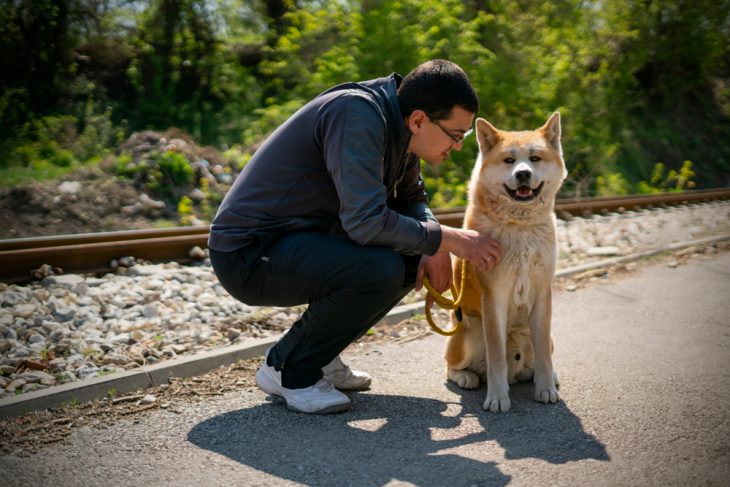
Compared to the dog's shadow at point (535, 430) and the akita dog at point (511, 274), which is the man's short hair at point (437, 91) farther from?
the dog's shadow at point (535, 430)

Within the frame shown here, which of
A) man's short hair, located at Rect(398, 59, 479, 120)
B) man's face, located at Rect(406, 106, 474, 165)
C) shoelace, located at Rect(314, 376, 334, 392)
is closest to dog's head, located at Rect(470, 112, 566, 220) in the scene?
man's face, located at Rect(406, 106, 474, 165)

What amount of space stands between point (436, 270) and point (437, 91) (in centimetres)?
107

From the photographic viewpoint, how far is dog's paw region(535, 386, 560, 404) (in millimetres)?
3652

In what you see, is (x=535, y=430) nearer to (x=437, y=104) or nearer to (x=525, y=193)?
(x=525, y=193)

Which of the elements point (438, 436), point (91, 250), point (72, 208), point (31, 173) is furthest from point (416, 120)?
point (31, 173)

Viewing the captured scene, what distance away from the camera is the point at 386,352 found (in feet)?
15.1

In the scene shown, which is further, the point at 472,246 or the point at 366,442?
the point at 472,246

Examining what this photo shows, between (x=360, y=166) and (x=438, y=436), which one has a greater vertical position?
(x=360, y=166)

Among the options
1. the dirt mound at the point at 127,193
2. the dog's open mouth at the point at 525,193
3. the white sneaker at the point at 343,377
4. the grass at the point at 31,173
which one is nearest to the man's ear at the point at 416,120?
the dog's open mouth at the point at 525,193

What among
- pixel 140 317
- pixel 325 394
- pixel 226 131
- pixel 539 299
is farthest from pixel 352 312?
pixel 226 131

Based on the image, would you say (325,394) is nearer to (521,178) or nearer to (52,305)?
(521,178)

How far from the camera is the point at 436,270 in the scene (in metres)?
3.73

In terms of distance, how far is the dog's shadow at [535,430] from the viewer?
118 inches

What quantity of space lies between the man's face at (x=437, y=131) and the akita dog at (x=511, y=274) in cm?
50
